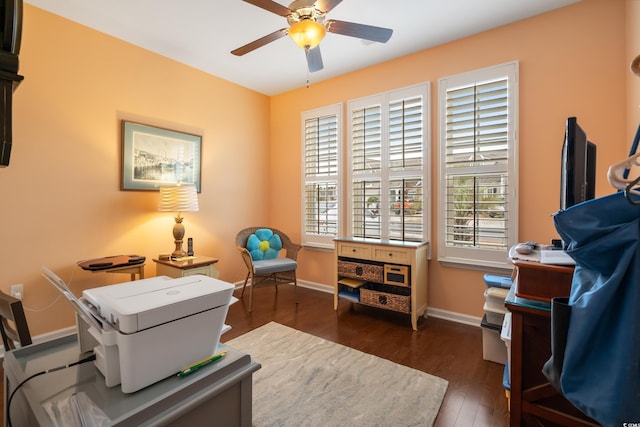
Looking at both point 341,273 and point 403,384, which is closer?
point 403,384

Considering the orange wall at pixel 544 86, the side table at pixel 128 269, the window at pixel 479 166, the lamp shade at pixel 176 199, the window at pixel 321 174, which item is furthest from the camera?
the window at pixel 321 174

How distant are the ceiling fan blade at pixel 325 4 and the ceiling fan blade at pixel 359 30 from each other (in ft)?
0.42

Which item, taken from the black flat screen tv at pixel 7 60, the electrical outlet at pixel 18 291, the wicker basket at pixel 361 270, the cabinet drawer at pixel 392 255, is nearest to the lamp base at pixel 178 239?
the electrical outlet at pixel 18 291

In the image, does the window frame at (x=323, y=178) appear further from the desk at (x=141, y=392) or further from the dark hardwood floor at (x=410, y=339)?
the desk at (x=141, y=392)

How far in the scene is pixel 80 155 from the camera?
270cm

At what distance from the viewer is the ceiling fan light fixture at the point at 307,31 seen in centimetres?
197

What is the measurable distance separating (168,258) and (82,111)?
5.28 feet

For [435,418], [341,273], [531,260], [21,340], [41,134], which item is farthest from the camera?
[341,273]

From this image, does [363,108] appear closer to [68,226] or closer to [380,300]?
[380,300]

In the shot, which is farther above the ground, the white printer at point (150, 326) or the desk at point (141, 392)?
the white printer at point (150, 326)

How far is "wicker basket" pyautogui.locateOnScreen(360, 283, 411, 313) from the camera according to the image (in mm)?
2887

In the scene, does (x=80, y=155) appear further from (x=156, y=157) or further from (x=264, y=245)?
(x=264, y=245)

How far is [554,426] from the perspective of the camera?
114cm

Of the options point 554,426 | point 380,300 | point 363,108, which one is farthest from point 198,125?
point 554,426
